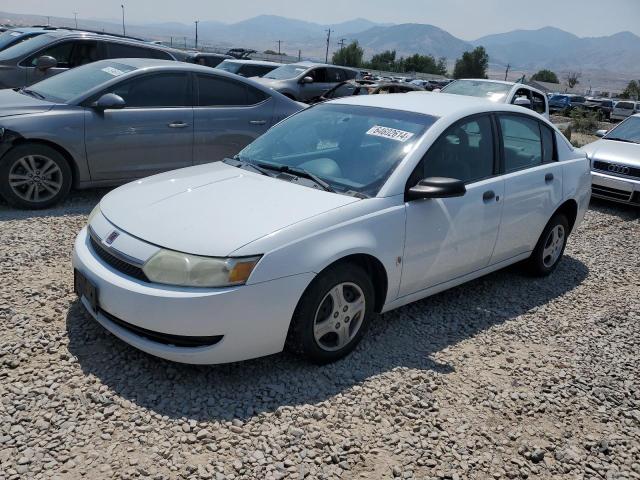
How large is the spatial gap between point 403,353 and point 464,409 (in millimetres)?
599

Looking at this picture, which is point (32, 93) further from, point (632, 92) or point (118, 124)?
point (632, 92)

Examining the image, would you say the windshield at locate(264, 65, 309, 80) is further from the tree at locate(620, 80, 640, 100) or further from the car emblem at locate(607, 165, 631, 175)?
the tree at locate(620, 80, 640, 100)

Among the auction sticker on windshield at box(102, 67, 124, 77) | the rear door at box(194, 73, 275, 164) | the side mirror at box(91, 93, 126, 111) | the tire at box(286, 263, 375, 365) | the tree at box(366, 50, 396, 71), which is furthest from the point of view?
the tree at box(366, 50, 396, 71)

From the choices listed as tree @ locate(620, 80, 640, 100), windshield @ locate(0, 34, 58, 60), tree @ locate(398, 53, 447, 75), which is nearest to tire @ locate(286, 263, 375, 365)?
windshield @ locate(0, 34, 58, 60)

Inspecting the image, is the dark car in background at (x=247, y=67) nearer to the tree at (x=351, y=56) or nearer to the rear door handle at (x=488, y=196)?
the rear door handle at (x=488, y=196)

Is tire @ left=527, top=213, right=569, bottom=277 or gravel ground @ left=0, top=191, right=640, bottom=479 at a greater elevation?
tire @ left=527, top=213, right=569, bottom=277

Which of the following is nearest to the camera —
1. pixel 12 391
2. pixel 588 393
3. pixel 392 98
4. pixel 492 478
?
pixel 492 478

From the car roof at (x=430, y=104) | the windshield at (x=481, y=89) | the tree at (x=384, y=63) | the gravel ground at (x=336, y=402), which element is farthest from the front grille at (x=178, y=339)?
the tree at (x=384, y=63)

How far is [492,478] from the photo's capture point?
2691mm

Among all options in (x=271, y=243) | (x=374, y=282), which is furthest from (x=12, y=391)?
(x=374, y=282)

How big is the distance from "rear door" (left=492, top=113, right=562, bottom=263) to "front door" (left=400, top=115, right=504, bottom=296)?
0.48ft

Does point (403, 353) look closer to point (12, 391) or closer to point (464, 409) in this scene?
point (464, 409)

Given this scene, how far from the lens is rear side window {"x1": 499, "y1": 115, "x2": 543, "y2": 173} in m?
4.43

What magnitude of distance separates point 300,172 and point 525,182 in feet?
6.28
